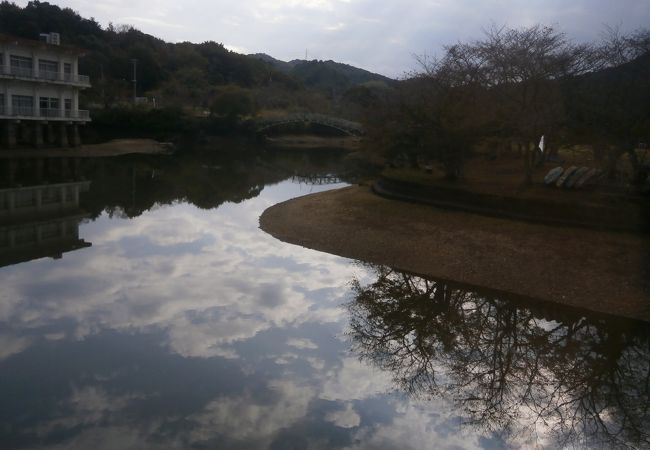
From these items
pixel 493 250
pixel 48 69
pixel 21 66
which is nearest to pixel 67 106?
pixel 48 69

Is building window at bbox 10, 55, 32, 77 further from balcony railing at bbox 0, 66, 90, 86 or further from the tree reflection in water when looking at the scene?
the tree reflection in water

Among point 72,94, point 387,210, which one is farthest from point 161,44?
point 387,210

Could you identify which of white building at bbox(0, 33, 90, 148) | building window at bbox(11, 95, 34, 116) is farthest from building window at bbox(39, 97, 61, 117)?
building window at bbox(11, 95, 34, 116)

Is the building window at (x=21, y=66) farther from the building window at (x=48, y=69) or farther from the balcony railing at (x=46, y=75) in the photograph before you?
the building window at (x=48, y=69)

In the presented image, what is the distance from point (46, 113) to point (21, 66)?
11.2 feet

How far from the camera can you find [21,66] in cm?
3531

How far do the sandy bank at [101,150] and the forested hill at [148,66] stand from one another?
23.0 feet

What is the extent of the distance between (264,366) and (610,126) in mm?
12967

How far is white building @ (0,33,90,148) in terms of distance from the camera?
1361 inches

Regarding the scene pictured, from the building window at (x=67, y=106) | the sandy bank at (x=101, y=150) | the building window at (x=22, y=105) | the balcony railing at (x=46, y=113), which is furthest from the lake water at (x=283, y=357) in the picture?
the building window at (x=67, y=106)

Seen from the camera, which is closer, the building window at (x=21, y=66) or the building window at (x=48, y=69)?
the building window at (x=21, y=66)

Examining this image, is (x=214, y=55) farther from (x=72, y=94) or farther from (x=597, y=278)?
(x=597, y=278)

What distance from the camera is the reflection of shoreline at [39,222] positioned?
48.5 ft

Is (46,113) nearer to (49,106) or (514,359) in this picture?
(49,106)
